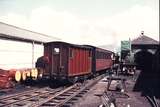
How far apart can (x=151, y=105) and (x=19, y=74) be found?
8.70 m

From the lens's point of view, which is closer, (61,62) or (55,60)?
(61,62)

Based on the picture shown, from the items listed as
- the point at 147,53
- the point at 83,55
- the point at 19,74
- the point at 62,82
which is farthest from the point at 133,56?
the point at 19,74

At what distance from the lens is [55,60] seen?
2156 centimetres

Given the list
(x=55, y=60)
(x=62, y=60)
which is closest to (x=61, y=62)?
(x=62, y=60)

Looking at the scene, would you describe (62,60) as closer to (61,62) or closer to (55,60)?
(61,62)

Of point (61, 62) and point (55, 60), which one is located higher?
point (55, 60)

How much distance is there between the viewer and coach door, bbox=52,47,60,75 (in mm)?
21328

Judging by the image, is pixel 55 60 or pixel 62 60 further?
pixel 55 60

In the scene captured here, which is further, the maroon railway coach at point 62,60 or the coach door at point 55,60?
the coach door at point 55,60

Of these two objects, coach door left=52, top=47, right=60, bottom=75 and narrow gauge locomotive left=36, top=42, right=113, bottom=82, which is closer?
narrow gauge locomotive left=36, top=42, right=113, bottom=82

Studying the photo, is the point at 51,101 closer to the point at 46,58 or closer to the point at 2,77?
the point at 2,77

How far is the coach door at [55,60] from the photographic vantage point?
21.3 meters

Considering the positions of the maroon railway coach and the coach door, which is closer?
the maroon railway coach

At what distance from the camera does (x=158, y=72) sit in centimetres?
3575
